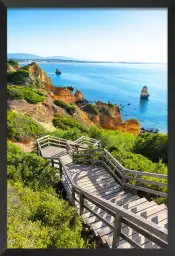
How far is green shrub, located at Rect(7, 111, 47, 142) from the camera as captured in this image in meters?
7.65

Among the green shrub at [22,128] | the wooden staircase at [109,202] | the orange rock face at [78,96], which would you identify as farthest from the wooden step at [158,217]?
the orange rock face at [78,96]

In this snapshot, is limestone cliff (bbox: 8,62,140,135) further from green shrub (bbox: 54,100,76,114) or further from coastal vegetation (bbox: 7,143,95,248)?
coastal vegetation (bbox: 7,143,95,248)

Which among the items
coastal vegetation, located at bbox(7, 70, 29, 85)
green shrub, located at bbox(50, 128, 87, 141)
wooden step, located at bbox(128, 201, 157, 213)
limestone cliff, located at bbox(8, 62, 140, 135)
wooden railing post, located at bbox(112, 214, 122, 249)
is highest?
coastal vegetation, located at bbox(7, 70, 29, 85)

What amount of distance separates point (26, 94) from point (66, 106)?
153 centimetres

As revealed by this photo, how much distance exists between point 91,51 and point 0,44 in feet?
44.9

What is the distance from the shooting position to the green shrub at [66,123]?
934cm

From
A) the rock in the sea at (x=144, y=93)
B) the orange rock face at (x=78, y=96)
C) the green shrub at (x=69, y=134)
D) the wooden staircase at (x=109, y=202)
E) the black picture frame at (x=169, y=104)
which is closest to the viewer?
the black picture frame at (x=169, y=104)

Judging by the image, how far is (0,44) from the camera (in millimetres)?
1287

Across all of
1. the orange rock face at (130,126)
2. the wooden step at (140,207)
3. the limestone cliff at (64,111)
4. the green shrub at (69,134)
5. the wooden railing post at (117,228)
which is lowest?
the wooden step at (140,207)

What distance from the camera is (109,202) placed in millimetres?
1784

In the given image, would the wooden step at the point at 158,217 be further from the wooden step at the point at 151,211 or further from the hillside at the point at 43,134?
the hillside at the point at 43,134

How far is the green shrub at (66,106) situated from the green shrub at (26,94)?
583mm

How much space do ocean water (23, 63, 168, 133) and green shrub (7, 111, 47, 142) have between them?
112 inches

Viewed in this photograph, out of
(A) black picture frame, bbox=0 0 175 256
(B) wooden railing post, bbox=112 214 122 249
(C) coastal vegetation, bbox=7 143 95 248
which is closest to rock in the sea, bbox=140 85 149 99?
(C) coastal vegetation, bbox=7 143 95 248
